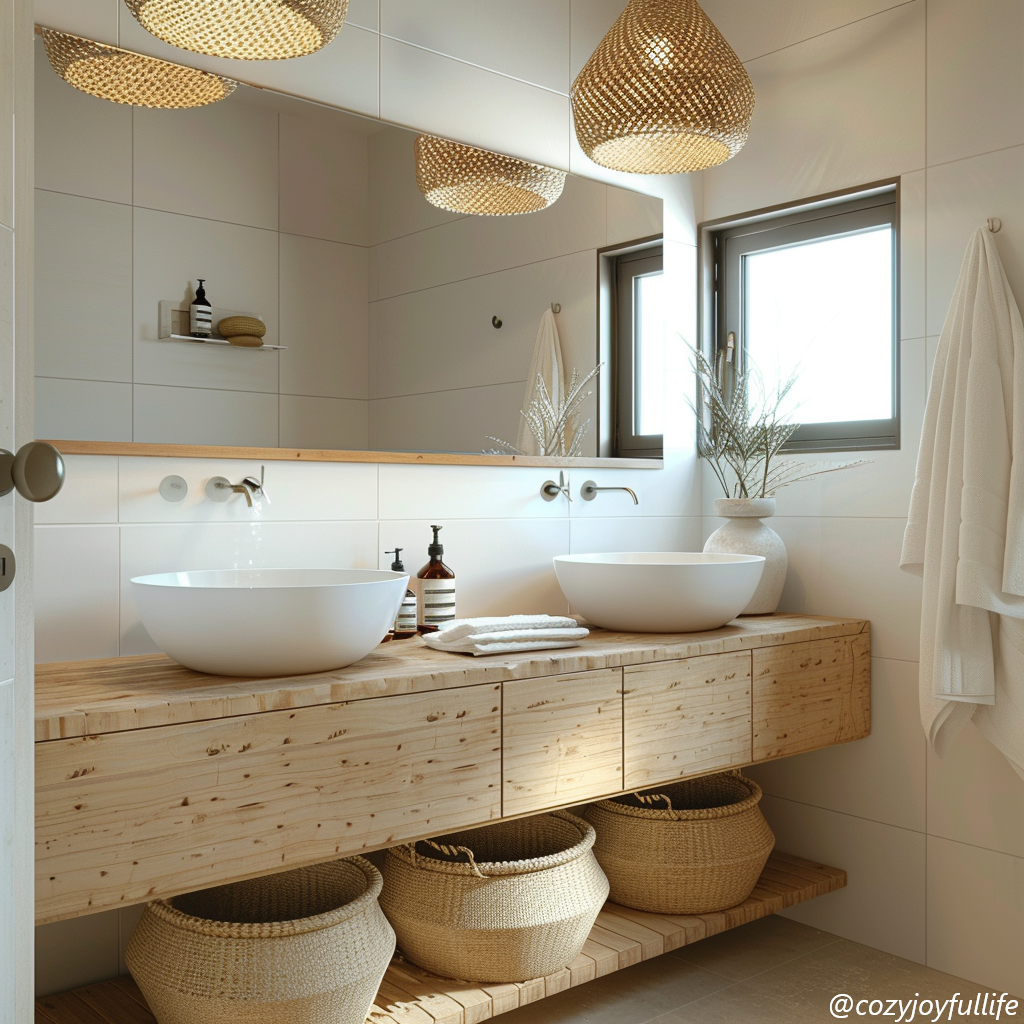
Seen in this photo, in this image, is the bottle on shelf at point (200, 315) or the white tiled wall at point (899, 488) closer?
the bottle on shelf at point (200, 315)

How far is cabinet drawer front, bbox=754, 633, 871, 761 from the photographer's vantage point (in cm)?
236

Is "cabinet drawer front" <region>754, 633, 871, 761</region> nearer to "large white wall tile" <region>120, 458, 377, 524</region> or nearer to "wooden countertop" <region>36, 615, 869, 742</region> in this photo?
"wooden countertop" <region>36, 615, 869, 742</region>

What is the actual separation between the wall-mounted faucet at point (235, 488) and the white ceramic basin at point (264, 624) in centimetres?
40

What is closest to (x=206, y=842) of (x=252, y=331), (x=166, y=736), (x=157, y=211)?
(x=166, y=736)

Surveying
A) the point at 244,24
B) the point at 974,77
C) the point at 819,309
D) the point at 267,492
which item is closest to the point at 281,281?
the point at 267,492

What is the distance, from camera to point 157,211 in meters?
2.06

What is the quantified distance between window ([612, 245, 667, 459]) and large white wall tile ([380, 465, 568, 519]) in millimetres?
345

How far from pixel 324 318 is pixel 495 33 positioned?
951 millimetres

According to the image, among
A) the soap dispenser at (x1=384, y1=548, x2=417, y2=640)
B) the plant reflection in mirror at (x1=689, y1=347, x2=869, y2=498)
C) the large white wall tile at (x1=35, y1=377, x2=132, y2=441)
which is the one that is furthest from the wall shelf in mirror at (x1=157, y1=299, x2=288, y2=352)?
the plant reflection in mirror at (x1=689, y1=347, x2=869, y2=498)

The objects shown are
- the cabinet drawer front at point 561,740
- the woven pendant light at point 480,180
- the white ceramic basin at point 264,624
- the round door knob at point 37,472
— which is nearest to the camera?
the round door knob at point 37,472

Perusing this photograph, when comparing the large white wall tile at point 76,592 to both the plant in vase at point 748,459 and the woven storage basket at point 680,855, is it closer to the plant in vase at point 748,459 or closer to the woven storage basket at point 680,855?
the woven storage basket at point 680,855

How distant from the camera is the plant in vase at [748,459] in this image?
A: 2.72 meters

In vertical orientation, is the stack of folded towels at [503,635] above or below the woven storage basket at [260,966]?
above

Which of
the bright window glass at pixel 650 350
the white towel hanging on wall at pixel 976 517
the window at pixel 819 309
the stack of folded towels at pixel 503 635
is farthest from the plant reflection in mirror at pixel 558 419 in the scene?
the white towel hanging on wall at pixel 976 517
